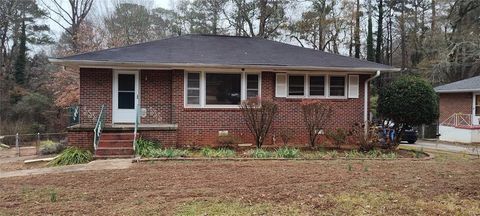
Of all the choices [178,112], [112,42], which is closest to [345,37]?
[112,42]

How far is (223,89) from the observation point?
13695mm

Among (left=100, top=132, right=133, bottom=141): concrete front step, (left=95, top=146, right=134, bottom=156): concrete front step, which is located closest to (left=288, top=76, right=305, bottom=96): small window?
(left=100, top=132, right=133, bottom=141): concrete front step

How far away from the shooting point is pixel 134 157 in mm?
10930

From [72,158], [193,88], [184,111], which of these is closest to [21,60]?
[193,88]

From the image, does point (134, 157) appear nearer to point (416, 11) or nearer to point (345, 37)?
point (345, 37)

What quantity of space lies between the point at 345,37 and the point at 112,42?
21043mm

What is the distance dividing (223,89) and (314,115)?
129 inches

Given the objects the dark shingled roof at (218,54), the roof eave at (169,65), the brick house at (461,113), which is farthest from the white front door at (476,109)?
the roof eave at (169,65)

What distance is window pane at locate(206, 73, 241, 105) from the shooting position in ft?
44.5

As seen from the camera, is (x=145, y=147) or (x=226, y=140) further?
(x=226, y=140)

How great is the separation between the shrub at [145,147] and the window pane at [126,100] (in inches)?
70.1

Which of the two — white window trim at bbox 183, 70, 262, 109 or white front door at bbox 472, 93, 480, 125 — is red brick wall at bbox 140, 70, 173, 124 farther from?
white front door at bbox 472, 93, 480, 125

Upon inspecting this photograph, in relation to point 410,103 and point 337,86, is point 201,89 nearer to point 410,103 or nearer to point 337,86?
point 337,86

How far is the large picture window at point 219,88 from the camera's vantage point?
13422 millimetres
